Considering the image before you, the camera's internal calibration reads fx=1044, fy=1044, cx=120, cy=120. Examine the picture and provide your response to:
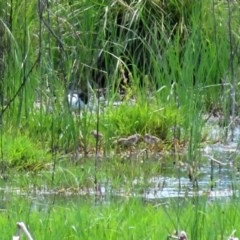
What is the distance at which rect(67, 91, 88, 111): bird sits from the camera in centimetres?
679

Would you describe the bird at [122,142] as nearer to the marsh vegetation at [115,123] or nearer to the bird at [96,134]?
the marsh vegetation at [115,123]

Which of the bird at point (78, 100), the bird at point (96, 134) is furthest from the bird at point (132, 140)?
the bird at point (78, 100)

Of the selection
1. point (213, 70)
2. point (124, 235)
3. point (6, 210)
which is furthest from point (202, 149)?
point (124, 235)

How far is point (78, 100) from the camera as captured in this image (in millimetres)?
6828

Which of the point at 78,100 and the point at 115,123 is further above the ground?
the point at 78,100

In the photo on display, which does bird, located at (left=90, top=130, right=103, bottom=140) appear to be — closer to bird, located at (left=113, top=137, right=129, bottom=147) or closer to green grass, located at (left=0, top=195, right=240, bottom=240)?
bird, located at (left=113, top=137, right=129, bottom=147)

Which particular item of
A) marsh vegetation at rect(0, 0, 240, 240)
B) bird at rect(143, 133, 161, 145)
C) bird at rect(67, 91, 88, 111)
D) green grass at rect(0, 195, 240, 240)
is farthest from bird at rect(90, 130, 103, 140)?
green grass at rect(0, 195, 240, 240)

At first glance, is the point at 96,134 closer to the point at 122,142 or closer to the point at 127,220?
the point at 122,142

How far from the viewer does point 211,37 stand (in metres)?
8.49

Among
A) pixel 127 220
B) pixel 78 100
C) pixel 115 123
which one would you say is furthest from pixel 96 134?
pixel 127 220

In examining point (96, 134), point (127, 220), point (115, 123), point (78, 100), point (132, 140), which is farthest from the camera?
point (115, 123)

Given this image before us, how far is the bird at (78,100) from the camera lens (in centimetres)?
679

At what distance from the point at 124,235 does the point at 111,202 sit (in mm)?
943

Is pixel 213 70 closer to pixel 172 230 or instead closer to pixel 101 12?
pixel 101 12
